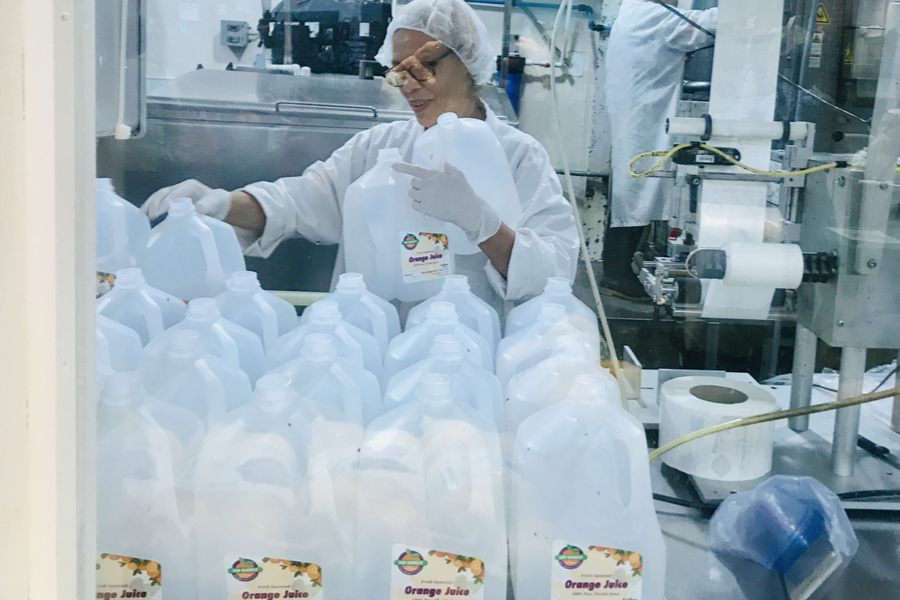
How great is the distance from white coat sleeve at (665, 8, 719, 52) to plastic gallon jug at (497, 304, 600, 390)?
2.13 feet

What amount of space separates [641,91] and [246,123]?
821mm

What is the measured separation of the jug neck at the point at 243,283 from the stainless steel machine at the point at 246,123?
171 millimetres

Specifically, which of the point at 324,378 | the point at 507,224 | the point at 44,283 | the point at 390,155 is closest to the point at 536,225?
the point at 507,224

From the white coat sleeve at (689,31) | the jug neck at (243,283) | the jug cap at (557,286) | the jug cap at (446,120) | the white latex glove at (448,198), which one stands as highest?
the white coat sleeve at (689,31)

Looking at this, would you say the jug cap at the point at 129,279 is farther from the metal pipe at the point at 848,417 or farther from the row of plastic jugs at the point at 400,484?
the metal pipe at the point at 848,417

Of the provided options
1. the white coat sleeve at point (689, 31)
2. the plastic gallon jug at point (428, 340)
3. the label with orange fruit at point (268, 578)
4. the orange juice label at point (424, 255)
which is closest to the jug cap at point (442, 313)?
the plastic gallon jug at point (428, 340)

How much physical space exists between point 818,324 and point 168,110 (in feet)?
4.37

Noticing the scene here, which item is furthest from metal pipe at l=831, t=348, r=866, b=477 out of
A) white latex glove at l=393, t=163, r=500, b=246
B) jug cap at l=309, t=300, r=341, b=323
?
jug cap at l=309, t=300, r=341, b=323

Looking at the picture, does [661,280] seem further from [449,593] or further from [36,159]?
[36,159]

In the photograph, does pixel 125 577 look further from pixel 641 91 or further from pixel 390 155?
pixel 641 91

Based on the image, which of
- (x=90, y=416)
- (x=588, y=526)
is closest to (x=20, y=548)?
(x=90, y=416)

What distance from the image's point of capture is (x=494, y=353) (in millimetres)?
1306

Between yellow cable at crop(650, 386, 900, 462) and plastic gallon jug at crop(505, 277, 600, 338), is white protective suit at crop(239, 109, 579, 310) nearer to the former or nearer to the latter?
plastic gallon jug at crop(505, 277, 600, 338)

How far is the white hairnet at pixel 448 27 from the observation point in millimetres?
1200
